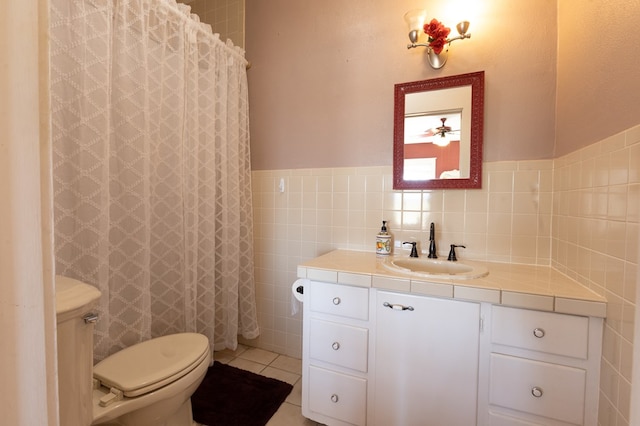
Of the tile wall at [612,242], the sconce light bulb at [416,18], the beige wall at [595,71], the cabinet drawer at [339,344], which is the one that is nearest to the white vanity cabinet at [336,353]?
the cabinet drawer at [339,344]

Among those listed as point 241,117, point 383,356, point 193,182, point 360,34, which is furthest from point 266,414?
point 360,34

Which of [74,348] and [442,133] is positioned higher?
[442,133]

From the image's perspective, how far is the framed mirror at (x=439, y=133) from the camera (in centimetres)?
153

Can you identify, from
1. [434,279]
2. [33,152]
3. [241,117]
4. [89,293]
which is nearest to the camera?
[33,152]

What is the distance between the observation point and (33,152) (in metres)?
0.32

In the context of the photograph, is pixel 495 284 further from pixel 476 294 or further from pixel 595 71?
pixel 595 71

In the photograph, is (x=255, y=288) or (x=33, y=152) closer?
(x=33, y=152)

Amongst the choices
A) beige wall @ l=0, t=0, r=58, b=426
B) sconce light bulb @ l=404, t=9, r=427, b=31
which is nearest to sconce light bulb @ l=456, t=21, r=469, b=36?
sconce light bulb @ l=404, t=9, r=427, b=31

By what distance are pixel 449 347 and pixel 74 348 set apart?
1.24 metres

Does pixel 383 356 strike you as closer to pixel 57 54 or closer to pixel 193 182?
pixel 193 182

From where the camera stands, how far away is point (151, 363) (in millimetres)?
1207

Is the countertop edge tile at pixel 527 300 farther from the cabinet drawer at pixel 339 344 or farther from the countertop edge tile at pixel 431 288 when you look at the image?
the cabinet drawer at pixel 339 344

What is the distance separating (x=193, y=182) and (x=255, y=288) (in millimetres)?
910

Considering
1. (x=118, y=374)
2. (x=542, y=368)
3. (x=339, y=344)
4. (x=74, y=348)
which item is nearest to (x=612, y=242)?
(x=542, y=368)
